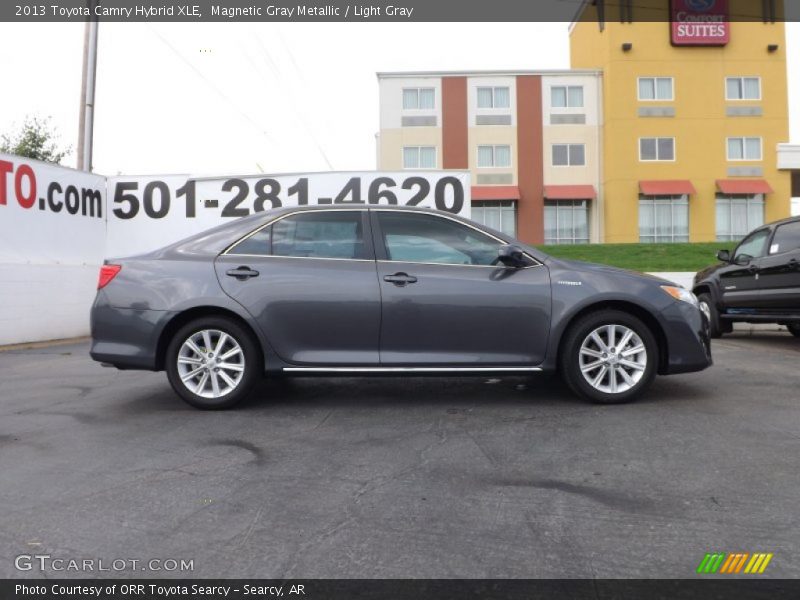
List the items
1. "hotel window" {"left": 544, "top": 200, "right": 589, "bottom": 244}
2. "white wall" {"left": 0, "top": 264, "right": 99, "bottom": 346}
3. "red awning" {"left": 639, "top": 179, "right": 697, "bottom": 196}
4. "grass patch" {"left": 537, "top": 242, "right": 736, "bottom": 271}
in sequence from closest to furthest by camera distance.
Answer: "white wall" {"left": 0, "top": 264, "right": 99, "bottom": 346}
"grass patch" {"left": 537, "top": 242, "right": 736, "bottom": 271}
"red awning" {"left": 639, "top": 179, "right": 697, "bottom": 196}
"hotel window" {"left": 544, "top": 200, "right": 589, "bottom": 244}

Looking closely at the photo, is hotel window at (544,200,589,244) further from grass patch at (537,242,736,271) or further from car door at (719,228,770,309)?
car door at (719,228,770,309)

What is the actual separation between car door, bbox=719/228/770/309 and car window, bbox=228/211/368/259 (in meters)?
6.55

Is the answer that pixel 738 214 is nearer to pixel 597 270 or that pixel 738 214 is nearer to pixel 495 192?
pixel 495 192

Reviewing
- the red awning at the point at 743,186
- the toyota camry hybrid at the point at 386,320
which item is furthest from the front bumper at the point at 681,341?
→ the red awning at the point at 743,186

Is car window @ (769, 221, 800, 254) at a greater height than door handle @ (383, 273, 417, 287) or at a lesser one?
greater

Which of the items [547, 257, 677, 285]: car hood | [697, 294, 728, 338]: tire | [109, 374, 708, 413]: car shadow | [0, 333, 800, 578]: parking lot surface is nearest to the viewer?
[0, 333, 800, 578]: parking lot surface

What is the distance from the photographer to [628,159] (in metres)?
35.2

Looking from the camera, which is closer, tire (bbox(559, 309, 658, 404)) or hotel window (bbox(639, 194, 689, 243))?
tire (bbox(559, 309, 658, 404))

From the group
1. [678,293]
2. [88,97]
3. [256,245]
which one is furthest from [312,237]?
[88,97]

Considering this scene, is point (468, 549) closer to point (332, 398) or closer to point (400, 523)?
point (400, 523)

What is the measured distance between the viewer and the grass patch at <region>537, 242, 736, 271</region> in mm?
24406

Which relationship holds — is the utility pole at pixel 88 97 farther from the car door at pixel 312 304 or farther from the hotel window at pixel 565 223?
the hotel window at pixel 565 223
